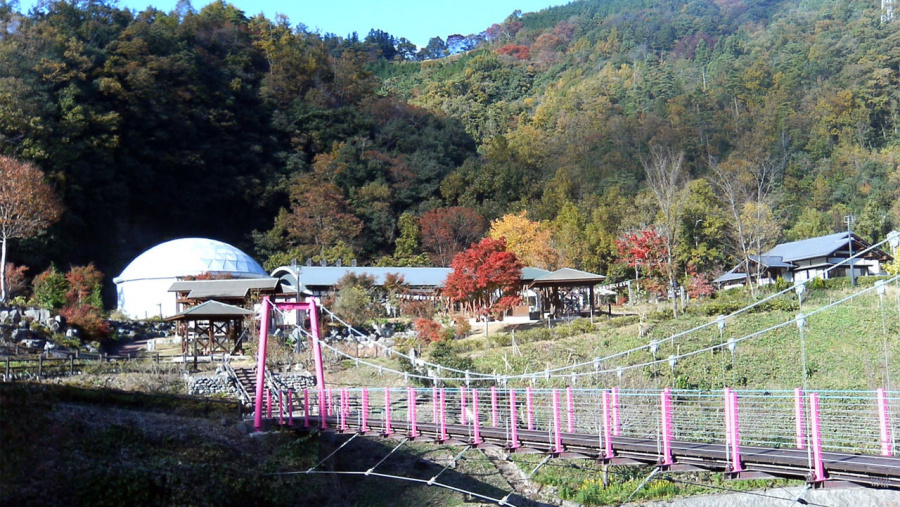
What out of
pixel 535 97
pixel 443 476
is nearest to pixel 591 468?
pixel 443 476

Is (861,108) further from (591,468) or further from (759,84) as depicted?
(591,468)

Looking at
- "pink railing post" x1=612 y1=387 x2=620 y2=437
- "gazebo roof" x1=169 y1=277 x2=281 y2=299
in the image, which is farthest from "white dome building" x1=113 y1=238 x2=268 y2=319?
"pink railing post" x1=612 y1=387 x2=620 y2=437

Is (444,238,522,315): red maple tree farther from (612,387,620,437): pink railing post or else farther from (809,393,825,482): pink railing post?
(809,393,825,482): pink railing post

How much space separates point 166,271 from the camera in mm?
30203

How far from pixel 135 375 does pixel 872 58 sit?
137ft

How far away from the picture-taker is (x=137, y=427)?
13570 millimetres

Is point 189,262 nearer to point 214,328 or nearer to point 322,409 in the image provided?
point 214,328

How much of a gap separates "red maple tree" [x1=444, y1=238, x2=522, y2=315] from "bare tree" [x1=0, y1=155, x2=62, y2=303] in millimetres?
12410

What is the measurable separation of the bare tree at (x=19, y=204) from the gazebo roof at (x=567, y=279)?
14.9 m

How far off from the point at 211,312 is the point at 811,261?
65.3 ft

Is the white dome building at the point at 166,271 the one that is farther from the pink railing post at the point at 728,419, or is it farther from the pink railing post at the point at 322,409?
the pink railing post at the point at 728,419

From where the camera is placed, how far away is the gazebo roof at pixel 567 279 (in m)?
24.6

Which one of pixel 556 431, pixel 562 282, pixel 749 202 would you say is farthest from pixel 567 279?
pixel 556 431

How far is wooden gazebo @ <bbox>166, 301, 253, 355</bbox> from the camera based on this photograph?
→ 810 inches
